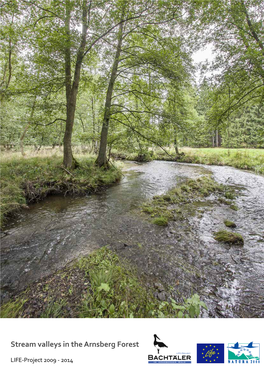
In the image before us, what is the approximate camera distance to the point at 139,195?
7.05 meters

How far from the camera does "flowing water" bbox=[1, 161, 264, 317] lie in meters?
2.33

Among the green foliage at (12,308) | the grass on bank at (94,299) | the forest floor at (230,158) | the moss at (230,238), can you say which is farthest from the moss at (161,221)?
the forest floor at (230,158)

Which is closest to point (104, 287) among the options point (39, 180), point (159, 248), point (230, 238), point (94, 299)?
point (94, 299)

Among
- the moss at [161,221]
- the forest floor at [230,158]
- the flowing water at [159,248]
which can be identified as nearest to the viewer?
the flowing water at [159,248]

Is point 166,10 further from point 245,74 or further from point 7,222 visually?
point 7,222

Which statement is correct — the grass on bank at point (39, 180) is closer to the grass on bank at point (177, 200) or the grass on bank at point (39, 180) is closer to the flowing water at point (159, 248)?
the flowing water at point (159, 248)

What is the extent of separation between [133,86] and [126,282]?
10.3m

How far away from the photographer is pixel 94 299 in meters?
1.98
